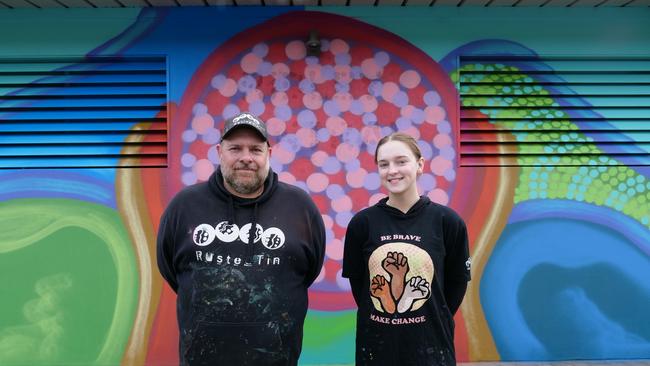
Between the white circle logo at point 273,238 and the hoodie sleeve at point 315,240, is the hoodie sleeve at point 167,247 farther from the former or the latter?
the hoodie sleeve at point 315,240

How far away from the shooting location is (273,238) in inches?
98.8

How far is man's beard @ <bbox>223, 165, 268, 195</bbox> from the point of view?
8.23 feet

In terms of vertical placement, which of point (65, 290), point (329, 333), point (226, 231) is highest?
point (226, 231)

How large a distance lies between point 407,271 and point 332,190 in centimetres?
232

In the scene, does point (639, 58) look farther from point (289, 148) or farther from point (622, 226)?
point (289, 148)

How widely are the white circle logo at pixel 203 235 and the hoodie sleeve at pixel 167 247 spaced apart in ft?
0.51

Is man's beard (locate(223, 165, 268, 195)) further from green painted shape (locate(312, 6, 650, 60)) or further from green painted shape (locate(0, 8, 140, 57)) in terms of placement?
green painted shape (locate(0, 8, 140, 57))

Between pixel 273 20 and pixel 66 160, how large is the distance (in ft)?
7.42

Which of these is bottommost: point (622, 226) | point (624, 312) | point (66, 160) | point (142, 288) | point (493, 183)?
point (624, 312)

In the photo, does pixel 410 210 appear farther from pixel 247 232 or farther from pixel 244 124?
pixel 244 124

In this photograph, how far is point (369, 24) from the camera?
484cm

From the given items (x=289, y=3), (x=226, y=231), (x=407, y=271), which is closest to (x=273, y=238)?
(x=226, y=231)

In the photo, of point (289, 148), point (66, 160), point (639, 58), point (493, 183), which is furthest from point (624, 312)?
point (66, 160)

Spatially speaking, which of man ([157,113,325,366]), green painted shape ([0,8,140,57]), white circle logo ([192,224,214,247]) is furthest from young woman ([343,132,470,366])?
green painted shape ([0,8,140,57])
